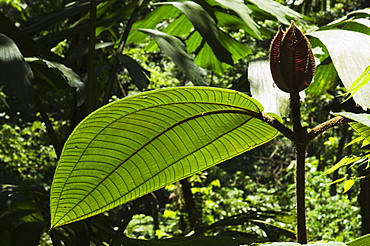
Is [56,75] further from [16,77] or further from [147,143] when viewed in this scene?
[147,143]

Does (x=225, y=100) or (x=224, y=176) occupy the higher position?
(x=225, y=100)

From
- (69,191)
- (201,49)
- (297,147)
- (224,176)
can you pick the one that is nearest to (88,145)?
(69,191)

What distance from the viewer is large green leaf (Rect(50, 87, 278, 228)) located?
12.3 inches

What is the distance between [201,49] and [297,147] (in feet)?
4.06

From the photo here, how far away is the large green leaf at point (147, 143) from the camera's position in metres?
0.31

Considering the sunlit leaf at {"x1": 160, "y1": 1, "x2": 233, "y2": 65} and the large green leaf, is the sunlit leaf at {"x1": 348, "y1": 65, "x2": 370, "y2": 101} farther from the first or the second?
the sunlit leaf at {"x1": 160, "y1": 1, "x2": 233, "y2": 65}

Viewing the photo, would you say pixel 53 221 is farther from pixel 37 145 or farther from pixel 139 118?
pixel 37 145

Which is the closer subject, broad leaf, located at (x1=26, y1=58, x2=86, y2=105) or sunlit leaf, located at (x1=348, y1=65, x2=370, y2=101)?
sunlit leaf, located at (x1=348, y1=65, x2=370, y2=101)

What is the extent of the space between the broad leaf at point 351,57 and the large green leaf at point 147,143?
0.07m

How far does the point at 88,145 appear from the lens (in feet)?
1.03

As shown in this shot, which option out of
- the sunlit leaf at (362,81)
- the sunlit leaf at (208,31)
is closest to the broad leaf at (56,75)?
the sunlit leaf at (208,31)

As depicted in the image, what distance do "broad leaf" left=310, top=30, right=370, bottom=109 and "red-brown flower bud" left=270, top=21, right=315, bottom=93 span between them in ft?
0.18

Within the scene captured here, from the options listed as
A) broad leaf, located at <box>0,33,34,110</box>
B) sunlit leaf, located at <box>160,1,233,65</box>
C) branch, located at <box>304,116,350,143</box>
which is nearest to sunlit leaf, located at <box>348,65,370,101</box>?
branch, located at <box>304,116,350,143</box>

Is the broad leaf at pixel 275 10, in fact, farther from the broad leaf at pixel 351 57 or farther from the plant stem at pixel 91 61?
the broad leaf at pixel 351 57
